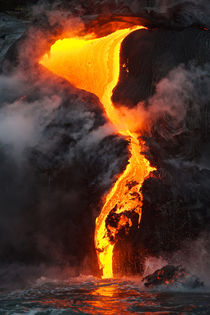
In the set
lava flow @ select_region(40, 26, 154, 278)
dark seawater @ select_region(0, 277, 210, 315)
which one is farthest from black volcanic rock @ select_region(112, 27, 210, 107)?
dark seawater @ select_region(0, 277, 210, 315)

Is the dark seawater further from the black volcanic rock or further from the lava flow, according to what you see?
the black volcanic rock

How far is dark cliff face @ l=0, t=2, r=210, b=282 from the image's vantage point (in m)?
5.23

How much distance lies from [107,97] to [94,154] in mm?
→ 1429

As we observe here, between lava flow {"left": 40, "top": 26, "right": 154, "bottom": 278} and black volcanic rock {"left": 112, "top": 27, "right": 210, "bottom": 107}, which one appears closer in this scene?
lava flow {"left": 40, "top": 26, "right": 154, "bottom": 278}

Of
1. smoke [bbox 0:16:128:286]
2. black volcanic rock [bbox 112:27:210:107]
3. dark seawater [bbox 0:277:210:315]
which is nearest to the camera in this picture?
dark seawater [bbox 0:277:210:315]

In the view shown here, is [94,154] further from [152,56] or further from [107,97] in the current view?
[152,56]

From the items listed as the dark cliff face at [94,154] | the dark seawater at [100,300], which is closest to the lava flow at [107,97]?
the dark cliff face at [94,154]

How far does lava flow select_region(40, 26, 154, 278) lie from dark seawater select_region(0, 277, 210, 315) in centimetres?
83

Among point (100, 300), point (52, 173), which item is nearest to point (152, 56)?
point (52, 173)

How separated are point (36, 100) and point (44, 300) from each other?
3052 mm

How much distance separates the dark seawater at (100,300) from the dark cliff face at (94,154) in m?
0.86

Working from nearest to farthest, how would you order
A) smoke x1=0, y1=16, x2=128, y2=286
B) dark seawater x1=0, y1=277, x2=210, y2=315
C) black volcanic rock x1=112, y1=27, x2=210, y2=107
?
dark seawater x1=0, y1=277, x2=210, y2=315 → smoke x1=0, y1=16, x2=128, y2=286 → black volcanic rock x1=112, y1=27, x2=210, y2=107

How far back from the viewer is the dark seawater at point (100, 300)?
312 centimetres

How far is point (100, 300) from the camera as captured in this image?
3.48 meters
